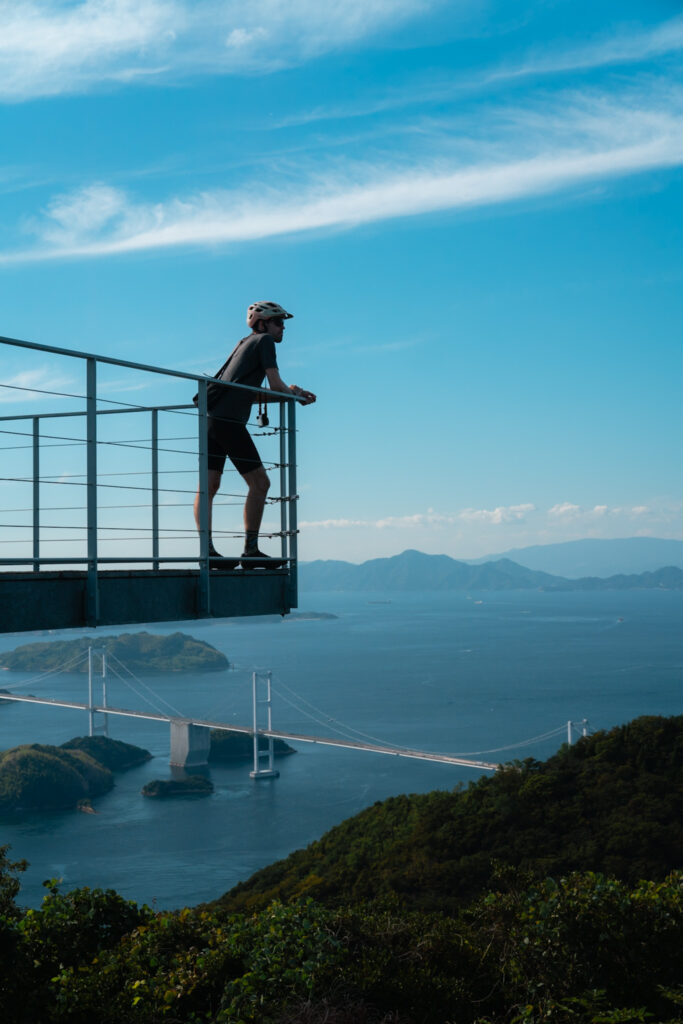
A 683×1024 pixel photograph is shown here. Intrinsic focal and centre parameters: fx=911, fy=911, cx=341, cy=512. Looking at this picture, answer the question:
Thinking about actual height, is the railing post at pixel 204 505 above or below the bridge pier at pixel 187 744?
above

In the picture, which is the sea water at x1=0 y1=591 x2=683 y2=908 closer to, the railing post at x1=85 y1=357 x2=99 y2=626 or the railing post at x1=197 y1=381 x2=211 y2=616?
the railing post at x1=197 y1=381 x2=211 y2=616

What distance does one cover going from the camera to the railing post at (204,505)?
16.1 ft

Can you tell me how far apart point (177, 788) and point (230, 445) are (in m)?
74.2

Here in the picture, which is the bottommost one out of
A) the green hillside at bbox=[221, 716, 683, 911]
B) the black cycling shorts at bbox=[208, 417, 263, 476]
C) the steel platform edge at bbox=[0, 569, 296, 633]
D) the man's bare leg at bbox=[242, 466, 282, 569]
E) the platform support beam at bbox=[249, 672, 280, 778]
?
the platform support beam at bbox=[249, 672, 280, 778]

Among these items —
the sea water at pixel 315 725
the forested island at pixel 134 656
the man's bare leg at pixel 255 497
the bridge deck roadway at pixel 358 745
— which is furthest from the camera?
the forested island at pixel 134 656

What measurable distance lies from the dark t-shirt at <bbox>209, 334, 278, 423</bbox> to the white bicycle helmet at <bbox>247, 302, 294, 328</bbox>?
6.5 inches

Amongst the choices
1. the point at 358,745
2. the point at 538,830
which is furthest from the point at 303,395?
the point at 358,745

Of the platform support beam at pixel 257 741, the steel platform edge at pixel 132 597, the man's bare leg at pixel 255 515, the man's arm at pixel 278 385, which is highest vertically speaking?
the man's arm at pixel 278 385

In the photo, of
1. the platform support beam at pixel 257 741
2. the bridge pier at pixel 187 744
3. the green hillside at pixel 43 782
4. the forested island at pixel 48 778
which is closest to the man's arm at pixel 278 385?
the platform support beam at pixel 257 741

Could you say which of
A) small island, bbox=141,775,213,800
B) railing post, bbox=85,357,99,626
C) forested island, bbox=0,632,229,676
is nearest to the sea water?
small island, bbox=141,775,213,800

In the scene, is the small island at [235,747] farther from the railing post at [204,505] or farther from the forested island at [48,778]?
the railing post at [204,505]

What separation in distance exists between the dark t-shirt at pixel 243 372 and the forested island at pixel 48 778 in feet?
244

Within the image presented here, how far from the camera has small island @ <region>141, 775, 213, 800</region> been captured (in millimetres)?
73750

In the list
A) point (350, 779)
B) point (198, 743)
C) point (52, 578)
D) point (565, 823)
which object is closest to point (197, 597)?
point (52, 578)
